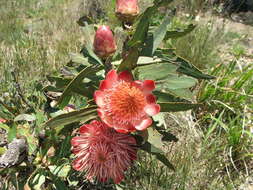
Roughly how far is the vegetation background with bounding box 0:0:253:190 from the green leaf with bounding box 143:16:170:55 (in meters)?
0.44

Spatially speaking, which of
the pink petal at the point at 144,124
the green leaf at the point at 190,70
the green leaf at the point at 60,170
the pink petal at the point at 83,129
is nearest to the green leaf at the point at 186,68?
the green leaf at the point at 190,70

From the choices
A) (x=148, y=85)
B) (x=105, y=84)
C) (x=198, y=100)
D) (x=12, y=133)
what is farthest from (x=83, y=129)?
(x=198, y=100)

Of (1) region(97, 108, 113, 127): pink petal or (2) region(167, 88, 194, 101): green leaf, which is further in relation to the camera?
(2) region(167, 88, 194, 101): green leaf

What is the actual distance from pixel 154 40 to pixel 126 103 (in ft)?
1.12

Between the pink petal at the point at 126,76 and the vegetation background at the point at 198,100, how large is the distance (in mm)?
431

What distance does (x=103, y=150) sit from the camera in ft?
3.74

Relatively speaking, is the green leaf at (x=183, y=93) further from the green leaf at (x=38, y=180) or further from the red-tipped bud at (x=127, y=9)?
the green leaf at (x=38, y=180)

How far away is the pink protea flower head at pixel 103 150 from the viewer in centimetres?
113

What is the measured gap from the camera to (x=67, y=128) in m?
1.28

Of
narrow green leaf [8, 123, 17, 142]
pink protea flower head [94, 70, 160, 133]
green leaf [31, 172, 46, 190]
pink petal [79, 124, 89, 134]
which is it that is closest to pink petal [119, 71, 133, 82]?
pink protea flower head [94, 70, 160, 133]

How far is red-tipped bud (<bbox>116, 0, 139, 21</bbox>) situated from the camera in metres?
1.20

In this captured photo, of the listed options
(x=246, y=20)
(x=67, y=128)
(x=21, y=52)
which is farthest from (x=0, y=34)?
(x=246, y=20)

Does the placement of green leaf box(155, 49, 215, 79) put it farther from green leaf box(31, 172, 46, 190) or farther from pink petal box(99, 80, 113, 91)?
green leaf box(31, 172, 46, 190)

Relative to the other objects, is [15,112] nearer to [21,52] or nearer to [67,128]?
[67,128]
